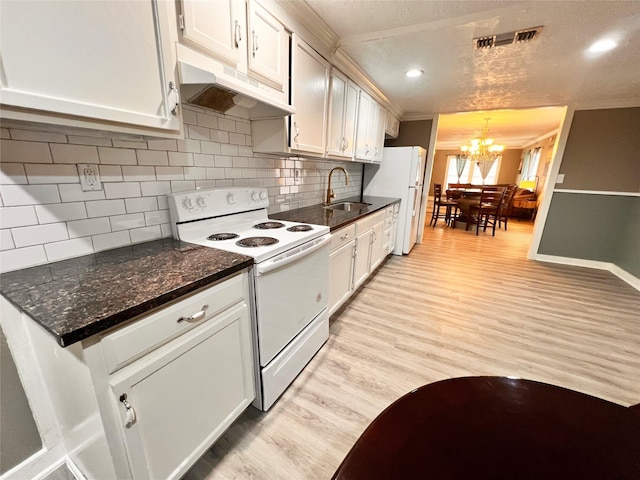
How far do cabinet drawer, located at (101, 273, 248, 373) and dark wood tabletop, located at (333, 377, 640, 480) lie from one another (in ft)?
2.14

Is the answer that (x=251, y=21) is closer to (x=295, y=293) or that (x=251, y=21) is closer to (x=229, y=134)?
(x=229, y=134)

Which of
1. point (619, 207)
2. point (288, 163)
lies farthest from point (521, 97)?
point (288, 163)

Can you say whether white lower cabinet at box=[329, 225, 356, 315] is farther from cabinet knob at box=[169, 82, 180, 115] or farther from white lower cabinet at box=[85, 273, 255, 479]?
cabinet knob at box=[169, 82, 180, 115]

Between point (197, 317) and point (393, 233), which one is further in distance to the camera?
point (393, 233)

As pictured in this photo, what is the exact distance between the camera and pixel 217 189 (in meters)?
1.52

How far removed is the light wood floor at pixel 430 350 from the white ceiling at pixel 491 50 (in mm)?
2237

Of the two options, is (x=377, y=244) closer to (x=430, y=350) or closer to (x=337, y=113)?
(x=430, y=350)

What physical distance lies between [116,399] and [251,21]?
5.65 ft

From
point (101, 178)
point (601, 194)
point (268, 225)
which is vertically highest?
point (101, 178)

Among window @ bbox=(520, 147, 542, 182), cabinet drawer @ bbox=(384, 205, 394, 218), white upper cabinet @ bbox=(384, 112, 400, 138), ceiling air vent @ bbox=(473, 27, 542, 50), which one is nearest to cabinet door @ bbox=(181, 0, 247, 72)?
ceiling air vent @ bbox=(473, 27, 542, 50)

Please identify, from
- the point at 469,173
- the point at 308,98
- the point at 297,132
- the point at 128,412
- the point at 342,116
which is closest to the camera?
the point at 128,412

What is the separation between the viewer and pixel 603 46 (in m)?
1.97

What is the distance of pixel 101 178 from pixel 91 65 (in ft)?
1.59

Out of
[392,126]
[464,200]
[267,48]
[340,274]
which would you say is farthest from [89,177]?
[464,200]
